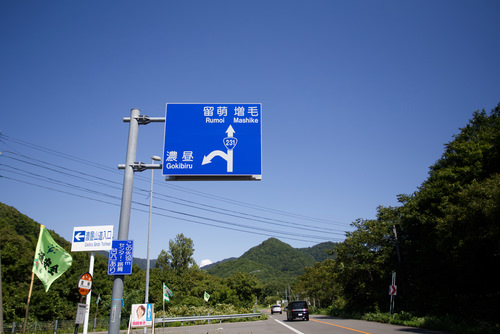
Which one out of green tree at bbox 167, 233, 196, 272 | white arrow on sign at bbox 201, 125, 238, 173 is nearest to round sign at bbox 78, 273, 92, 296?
white arrow on sign at bbox 201, 125, 238, 173

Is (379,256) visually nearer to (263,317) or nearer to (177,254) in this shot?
(263,317)

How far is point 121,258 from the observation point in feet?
23.2

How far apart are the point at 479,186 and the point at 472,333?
7.26m

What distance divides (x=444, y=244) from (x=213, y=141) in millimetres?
17999

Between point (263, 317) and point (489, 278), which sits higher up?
point (489, 278)

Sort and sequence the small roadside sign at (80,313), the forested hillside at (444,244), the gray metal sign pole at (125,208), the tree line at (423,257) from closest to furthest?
the gray metal sign pole at (125,208)
the small roadside sign at (80,313)
the forested hillside at (444,244)
the tree line at (423,257)

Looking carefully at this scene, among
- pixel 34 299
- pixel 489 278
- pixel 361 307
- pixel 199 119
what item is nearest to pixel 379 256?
pixel 361 307

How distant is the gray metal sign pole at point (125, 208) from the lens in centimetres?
683

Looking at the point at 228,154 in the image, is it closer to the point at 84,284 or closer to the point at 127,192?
the point at 127,192

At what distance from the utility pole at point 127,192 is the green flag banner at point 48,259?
19.0ft

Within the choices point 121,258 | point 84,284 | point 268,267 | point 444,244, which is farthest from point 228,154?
point 268,267

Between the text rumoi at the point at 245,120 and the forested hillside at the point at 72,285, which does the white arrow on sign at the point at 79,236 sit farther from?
the forested hillside at the point at 72,285

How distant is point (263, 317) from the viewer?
122 ft

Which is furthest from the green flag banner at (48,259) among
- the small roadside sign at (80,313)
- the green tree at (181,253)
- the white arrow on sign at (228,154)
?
the green tree at (181,253)
